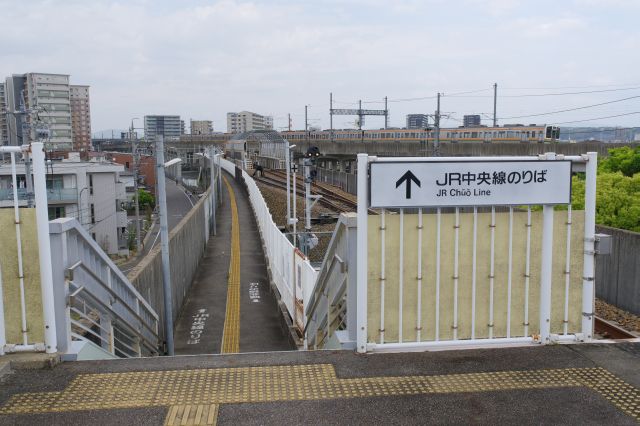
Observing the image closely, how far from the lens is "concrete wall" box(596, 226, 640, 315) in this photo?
10.7m

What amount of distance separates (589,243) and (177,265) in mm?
11104

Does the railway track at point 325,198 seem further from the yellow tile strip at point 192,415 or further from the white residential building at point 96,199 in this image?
the yellow tile strip at point 192,415

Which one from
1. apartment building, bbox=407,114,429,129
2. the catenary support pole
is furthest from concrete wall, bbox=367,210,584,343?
apartment building, bbox=407,114,429,129

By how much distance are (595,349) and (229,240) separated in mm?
22596

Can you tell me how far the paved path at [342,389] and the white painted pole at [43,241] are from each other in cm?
43

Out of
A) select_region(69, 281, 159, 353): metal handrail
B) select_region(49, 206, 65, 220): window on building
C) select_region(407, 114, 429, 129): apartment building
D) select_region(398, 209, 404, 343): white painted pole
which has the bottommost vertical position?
select_region(49, 206, 65, 220): window on building

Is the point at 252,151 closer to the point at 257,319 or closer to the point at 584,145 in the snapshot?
the point at 584,145

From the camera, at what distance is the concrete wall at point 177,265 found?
9805 millimetres

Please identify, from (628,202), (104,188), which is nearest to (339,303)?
(628,202)

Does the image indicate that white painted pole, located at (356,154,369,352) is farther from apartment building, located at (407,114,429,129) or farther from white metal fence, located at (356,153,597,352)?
apartment building, located at (407,114,429,129)

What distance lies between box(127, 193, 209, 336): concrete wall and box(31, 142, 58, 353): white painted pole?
3.88m

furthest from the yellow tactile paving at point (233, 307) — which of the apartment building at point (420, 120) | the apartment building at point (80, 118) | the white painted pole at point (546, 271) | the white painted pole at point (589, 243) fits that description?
the apartment building at point (80, 118)

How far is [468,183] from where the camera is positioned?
4977 millimetres

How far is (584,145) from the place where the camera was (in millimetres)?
28156
